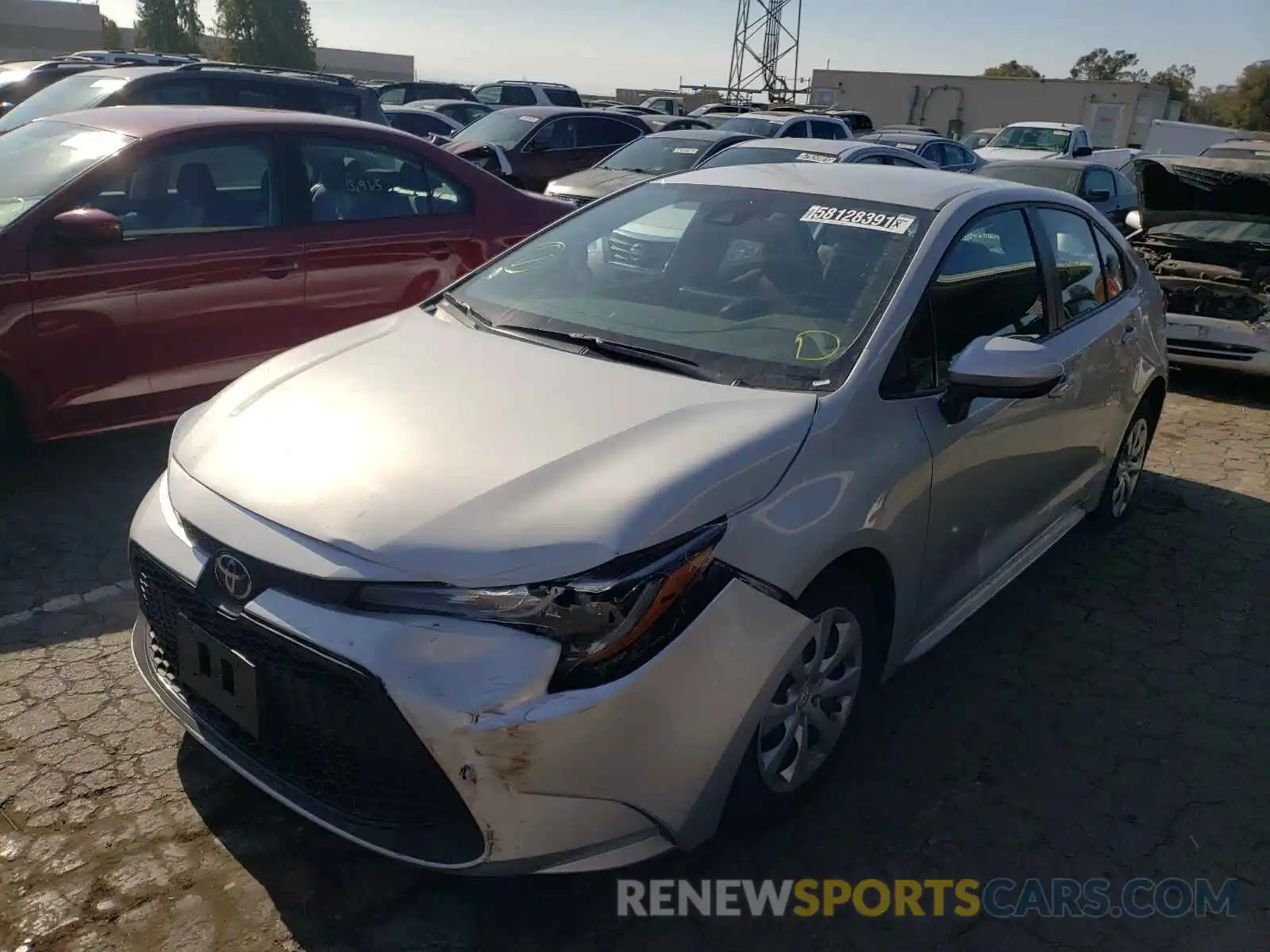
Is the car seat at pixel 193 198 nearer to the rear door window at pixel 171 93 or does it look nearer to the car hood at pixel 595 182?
the rear door window at pixel 171 93

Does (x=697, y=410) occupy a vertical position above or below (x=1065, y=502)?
above

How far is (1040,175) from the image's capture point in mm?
10820

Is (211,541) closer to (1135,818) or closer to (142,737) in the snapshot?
(142,737)

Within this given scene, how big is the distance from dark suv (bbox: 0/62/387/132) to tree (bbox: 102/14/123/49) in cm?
4616

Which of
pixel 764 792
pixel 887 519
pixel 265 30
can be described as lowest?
pixel 764 792

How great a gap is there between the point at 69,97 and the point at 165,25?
130ft

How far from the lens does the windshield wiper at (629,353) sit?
2836 millimetres

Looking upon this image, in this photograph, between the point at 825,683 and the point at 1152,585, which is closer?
the point at 825,683

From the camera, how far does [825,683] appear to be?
2.70 m

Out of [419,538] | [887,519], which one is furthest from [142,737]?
[887,519]

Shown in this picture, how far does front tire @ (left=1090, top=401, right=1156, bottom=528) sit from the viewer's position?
15.4ft

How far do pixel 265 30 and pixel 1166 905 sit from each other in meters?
42.3

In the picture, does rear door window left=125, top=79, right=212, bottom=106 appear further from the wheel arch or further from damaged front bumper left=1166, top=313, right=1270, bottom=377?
damaged front bumper left=1166, top=313, right=1270, bottom=377

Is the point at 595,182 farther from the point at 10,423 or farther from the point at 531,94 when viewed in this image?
the point at 531,94
